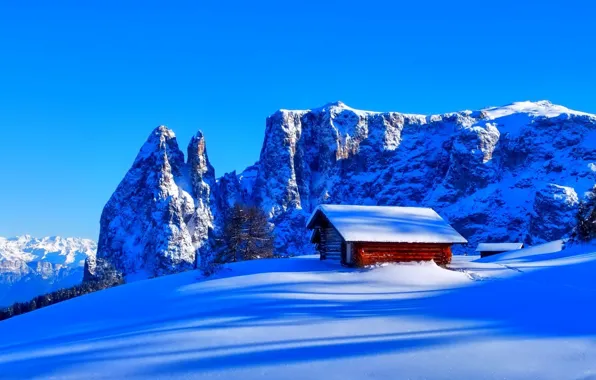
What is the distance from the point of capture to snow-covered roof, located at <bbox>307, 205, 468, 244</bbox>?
24.9 m

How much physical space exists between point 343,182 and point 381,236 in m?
169

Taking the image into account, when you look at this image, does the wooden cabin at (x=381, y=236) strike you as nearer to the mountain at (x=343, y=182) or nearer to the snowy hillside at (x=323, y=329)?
the snowy hillside at (x=323, y=329)

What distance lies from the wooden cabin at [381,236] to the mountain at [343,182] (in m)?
119

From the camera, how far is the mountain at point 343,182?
155 metres

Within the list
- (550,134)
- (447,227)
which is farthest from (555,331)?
(550,134)

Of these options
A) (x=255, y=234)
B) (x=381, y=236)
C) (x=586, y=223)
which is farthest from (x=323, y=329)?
(x=586, y=223)

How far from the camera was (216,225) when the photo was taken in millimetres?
175375

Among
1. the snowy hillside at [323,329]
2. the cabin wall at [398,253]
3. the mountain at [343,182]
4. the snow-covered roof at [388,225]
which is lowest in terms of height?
the snowy hillside at [323,329]

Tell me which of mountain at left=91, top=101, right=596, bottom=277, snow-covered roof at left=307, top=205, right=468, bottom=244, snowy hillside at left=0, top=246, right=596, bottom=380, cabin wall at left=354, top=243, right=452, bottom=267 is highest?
mountain at left=91, top=101, right=596, bottom=277

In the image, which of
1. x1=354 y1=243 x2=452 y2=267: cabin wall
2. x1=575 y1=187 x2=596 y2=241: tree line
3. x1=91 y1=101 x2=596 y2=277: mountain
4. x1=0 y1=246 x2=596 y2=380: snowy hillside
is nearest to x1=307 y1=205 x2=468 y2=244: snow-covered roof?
x1=354 y1=243 x2=452 y2=267: cabin wall

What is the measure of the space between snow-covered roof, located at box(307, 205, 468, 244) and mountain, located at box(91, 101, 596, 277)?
386 ft

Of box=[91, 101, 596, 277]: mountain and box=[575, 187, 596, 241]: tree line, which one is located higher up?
box=[91, 101, 596, 277]: mountain

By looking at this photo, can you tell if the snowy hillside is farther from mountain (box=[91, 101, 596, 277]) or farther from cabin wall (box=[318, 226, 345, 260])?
mountain (box=[91, 101, 596, 277])

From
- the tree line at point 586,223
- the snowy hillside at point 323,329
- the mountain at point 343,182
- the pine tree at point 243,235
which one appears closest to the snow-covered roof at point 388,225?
the snowy hillside at point 323,329
